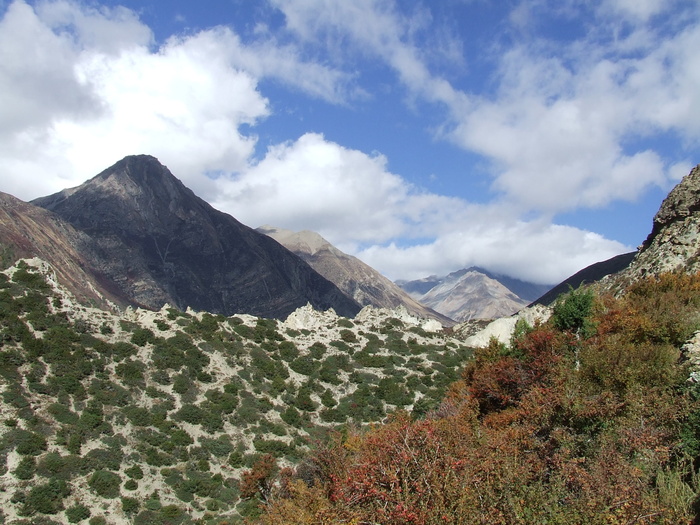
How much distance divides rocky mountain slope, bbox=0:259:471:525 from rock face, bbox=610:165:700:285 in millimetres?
20115

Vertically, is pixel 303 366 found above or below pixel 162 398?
above

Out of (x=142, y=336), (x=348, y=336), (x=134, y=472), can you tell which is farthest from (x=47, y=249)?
(x=134, y=472)

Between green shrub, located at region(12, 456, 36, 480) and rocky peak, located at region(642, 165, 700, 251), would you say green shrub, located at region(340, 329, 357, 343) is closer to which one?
green shrub, located at region(12, 456, 36, 480)

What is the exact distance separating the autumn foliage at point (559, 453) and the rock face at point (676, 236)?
40.0 ft

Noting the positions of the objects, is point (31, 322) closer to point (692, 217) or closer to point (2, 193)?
point (692, 217)

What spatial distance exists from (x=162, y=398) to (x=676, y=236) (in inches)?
1828

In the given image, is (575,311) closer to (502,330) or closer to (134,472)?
(502,330)

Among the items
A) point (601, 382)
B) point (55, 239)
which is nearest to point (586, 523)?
point (601, 382)

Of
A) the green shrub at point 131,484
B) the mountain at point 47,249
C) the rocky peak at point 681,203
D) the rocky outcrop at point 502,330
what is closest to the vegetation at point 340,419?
the green shrub at point 131,484

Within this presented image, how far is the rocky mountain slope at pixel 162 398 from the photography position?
25062 millimetres

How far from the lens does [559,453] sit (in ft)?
42.5

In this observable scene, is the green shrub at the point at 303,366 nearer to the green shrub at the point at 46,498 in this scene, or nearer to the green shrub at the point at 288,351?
the green shrub at the point at 288,351

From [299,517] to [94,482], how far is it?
1571 cm

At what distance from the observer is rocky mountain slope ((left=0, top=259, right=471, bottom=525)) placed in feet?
82.2
